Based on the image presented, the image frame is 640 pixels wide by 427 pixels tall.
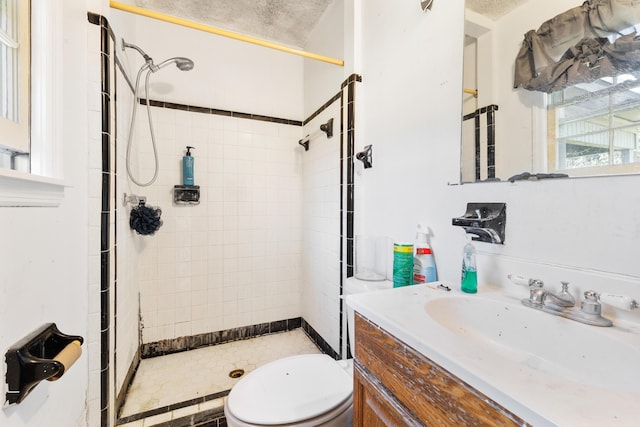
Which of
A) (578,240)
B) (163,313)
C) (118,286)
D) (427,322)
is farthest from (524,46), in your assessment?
(163,313)

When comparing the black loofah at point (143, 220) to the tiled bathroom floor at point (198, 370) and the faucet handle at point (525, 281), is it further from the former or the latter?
the faucet handle at point (525, 281)

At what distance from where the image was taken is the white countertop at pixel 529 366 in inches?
13.9

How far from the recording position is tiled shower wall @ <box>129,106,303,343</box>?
1.97m

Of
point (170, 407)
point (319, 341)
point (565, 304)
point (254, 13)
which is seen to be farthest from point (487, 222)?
point (254, 13)

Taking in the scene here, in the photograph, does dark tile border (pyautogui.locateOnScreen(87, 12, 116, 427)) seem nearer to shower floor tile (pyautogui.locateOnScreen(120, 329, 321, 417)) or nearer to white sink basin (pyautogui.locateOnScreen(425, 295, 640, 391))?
shower floor tile (pyautogui.locateOnScreen(120, 329, 321, 417))

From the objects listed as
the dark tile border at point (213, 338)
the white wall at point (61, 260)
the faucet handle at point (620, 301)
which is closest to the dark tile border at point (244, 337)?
the dark tile border at point (213, 338)

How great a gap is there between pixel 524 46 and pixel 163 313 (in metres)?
2.45

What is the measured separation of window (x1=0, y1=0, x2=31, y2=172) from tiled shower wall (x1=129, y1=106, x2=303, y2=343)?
1.02 meters

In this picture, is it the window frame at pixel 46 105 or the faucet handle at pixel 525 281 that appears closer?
the faucet handle at pixel 525 281

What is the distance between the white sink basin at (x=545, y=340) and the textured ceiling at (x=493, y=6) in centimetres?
89

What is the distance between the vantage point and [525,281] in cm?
76

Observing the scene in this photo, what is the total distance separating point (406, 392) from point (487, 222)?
0.55 meters

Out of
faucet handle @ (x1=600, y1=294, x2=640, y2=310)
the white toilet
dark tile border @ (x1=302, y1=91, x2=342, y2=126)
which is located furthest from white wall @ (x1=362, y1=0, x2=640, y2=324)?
the white toilet

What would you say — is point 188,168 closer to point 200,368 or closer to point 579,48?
point 200,368
